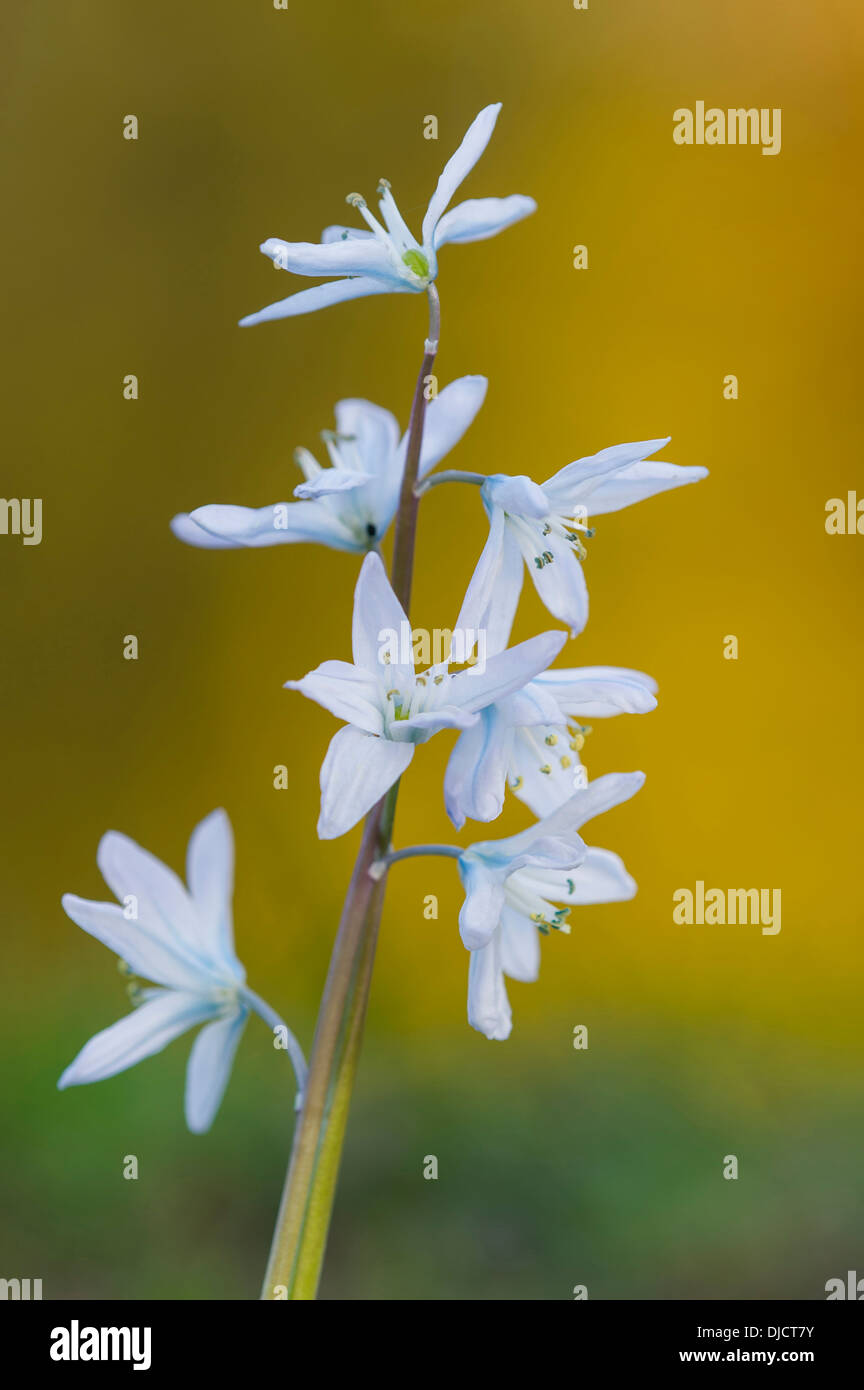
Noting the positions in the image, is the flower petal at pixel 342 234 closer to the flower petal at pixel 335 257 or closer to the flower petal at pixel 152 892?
the flower petal at pixel 335 257

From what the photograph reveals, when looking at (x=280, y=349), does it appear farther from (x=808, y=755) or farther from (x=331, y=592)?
(x=808, y=755)

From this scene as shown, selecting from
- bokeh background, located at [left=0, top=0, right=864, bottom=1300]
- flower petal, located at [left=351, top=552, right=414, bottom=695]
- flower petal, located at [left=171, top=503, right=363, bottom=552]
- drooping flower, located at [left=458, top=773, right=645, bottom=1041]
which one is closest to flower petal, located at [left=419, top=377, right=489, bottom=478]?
flower petal, located at [left=171, top=503, right=363, bottom=552]

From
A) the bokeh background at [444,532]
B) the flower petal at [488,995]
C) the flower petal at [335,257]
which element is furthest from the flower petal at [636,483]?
the bokeh background at [444,532]

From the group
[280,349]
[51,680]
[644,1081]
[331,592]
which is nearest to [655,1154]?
[644,1081]

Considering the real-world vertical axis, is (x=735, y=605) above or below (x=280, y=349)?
below

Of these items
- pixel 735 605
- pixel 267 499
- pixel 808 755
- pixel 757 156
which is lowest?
pixel 808 755

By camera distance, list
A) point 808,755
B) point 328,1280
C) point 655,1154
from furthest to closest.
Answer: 1. point 808,755
2. point 655,1154
3. point 328,1280
